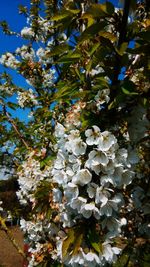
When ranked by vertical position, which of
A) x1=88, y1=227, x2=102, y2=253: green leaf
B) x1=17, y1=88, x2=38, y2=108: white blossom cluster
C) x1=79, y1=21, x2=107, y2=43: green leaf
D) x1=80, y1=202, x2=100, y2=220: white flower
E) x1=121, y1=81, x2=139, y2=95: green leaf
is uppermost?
x1=17, y1=88, x2=38, y2=108: white blossom cluster

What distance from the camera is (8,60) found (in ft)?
24.8

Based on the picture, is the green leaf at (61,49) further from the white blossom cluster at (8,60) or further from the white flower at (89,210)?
the white blossom cluster at (8,60)

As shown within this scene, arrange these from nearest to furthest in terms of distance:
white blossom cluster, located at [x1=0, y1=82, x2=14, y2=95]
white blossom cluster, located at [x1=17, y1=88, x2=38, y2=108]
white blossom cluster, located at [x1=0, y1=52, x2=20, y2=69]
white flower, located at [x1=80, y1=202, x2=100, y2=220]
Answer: white flower, located at [x1=80, y1=202, x2=100, y2=220] → white blossom cluster, located at [x1=17, y1=88, x2=38, y2=108] → white blossom cluster, located at [x1=0, y1=82, x2=14, y2=95] → white blossom cluster, located at [x1=0, y1=52, x2=20, y2=69]

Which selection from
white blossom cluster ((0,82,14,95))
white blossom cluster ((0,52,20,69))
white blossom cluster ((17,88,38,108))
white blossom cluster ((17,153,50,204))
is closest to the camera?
A: white blossom cluster ((17,153,50,204))

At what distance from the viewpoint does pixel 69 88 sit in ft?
6.19

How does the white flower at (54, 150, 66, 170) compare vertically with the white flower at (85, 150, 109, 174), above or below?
above

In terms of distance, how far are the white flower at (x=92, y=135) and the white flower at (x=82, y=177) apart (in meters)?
0.12

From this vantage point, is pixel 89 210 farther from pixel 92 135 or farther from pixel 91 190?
pixel 92 135

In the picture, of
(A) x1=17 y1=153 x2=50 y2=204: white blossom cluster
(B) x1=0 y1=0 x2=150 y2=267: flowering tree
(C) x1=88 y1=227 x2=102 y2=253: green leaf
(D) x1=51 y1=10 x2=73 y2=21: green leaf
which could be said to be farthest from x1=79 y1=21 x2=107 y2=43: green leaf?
(A) x1=17 y1=153 x2=50 y2=204: white blossom cluster

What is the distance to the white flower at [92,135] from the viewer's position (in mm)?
1755

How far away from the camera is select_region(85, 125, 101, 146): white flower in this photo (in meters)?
1.75

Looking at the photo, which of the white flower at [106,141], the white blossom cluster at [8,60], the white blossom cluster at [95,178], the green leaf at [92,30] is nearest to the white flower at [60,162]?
the white blossom cluster at [95,178]

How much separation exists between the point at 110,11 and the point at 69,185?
738mm

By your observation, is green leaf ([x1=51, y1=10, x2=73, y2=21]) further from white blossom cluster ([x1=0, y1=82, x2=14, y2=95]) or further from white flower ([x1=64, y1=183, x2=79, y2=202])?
white blossom cluster ([x1=0, y1=82, x2=14, y2=95])
